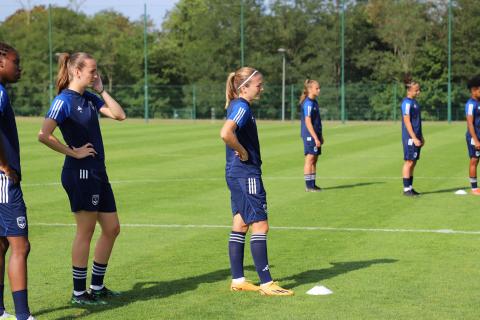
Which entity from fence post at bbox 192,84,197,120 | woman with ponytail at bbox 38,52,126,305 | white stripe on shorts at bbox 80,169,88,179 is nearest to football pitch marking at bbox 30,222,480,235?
woman with ponytail at bbox 38,52,126,305

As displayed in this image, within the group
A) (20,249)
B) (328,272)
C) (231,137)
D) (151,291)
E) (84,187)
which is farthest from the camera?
(328,272)

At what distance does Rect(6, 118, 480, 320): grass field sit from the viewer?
276 inches

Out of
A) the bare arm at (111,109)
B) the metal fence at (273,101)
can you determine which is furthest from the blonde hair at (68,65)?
the metal fence at (273,101)

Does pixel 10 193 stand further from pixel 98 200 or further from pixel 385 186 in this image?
pixel 385 186

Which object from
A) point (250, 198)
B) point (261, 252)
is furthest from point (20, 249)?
point (261, 252)

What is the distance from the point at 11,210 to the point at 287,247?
4.24m

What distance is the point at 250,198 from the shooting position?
291 inches

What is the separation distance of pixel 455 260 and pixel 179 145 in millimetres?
20581

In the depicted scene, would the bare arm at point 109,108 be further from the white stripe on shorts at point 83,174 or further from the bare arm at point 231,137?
the bare arm at point 231,137

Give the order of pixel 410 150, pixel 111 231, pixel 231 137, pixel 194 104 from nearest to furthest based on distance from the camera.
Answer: pixel 231 137
pixel 111 231
pixel 410 150
pixel 194 104

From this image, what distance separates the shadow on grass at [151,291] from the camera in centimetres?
696

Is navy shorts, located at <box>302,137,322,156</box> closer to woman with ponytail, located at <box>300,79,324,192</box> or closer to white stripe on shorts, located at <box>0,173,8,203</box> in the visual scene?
woman with ponytail, located at <box>300,79,324,192</box>

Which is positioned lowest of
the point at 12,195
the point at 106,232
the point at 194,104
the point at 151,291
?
the point at 151,291

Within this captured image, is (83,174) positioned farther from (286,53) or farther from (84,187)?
(286,53)
